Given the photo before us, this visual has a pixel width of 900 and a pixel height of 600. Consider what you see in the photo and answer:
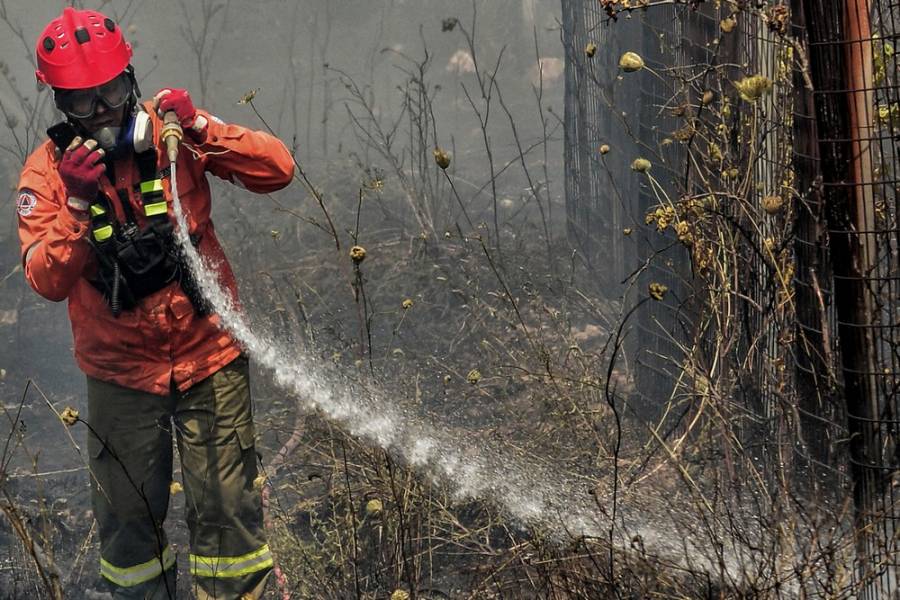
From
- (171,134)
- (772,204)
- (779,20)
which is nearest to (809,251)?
(772,204)

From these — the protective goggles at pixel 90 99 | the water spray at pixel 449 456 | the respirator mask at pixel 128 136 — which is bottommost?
the water spray at pixel 449 456

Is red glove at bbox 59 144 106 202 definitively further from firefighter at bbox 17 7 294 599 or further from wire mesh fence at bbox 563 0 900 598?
wire mesh fence at bbox 563 0 900 598

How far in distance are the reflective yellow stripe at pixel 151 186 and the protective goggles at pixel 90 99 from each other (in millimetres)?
266

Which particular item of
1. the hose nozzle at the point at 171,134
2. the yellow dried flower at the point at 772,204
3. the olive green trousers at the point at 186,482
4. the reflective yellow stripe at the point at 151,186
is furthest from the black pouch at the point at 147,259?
the yellow dried flower at the point at 772,204

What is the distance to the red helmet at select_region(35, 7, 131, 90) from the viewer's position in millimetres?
3188

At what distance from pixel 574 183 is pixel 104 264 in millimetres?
4388

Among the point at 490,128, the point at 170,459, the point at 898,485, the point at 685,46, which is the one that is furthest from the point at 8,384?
the point at 490,128

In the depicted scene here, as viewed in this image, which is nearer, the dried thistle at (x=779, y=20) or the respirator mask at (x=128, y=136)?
the dried thistle at (x=779, y=20)

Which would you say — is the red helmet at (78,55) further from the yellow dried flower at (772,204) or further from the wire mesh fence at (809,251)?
the yellow dried flower at (772,204)

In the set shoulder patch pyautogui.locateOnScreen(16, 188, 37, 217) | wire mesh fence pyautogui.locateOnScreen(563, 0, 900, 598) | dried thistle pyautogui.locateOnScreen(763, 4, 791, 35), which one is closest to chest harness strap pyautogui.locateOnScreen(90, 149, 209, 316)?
shoulder patch pyautogui.locateOnScreen(16, 188, 37, 217)

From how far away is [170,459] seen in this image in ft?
11.6

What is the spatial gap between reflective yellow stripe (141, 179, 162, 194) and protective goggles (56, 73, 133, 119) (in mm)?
266

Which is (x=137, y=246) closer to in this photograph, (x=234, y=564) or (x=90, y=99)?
(x=90, y=99)

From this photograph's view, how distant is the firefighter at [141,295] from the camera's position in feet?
10.5
